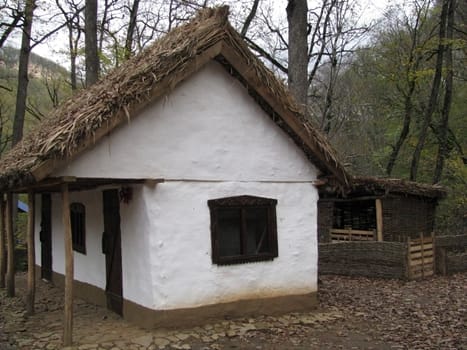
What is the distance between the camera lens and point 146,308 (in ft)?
24.2

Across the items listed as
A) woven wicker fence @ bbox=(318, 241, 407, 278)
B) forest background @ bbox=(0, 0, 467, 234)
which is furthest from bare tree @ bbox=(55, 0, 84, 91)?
woven wicker fence @ bbox=(318, 241, 407, 278)

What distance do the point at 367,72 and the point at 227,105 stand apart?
18.5 meters

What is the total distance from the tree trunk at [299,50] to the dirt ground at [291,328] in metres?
5.14

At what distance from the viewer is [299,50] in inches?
488

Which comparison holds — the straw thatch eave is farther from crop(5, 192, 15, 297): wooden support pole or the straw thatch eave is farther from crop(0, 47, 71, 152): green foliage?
crop(0, 47, 71, 152): green foliage

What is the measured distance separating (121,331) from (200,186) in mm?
2458

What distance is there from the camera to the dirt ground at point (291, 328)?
22.5 feet

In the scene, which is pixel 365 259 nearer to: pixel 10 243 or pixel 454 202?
pixel 10 243

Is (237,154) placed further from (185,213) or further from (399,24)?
(399,24)

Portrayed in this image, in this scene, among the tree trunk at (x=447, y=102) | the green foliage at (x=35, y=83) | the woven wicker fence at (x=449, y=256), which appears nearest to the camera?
the woven wicker fence at (x=449, y=256)

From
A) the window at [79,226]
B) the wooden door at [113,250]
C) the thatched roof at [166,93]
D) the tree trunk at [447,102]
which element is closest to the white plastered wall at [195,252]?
the wooden door at [113,250]

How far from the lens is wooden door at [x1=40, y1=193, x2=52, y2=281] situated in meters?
12.3

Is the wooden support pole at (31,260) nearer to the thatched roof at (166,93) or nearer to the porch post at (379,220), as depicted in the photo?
the thatched roof at (166,93)

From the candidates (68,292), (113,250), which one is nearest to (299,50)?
(113,250)
